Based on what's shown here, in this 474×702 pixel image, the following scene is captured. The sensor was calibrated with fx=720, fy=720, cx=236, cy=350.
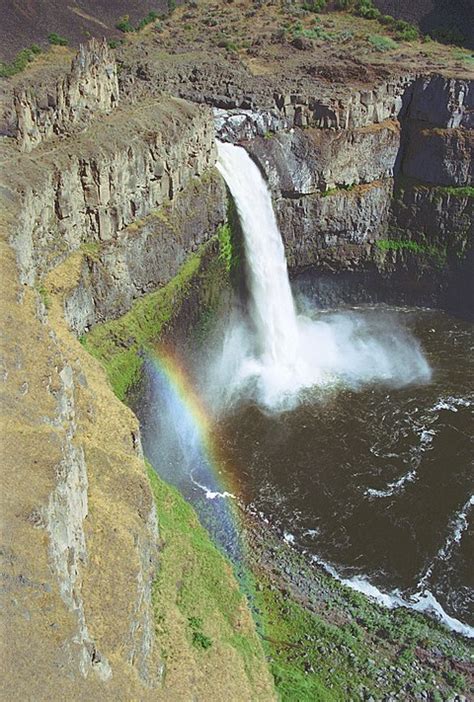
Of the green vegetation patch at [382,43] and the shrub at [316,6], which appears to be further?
the shrub at [316,6]

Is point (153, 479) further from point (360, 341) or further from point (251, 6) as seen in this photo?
point (251, 6)

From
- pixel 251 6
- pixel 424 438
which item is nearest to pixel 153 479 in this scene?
pixel 424 438

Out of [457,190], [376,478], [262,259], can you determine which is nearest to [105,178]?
[262,259]

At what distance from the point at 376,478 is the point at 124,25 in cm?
5704

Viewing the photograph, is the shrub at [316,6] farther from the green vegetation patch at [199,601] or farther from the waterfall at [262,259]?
the green vegetation patch at [199,601]

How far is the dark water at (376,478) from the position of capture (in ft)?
89.0

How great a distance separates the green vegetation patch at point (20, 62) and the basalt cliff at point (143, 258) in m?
3.90

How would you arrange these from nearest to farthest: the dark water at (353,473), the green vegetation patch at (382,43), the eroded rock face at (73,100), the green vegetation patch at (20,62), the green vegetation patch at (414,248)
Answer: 1. the dark water at (353,473)
2. the eroded rock face at (73,100)
3. the green vegetation patch at (414,248)
4. the green vegetation patch at (20,62)
5. the green vegetation patch at (382,43)

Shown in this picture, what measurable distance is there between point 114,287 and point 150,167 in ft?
21.2

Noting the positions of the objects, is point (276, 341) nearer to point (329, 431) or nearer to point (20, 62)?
point (329, 431)

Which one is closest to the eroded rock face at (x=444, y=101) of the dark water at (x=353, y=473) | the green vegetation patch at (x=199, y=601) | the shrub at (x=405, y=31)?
the dark water at (x=353, y=473)

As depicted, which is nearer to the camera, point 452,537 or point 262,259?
point 452,537

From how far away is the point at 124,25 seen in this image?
7075 centimetres

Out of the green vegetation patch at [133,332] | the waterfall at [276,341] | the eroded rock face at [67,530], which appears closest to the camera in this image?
the eroded rock face at [67,530]
